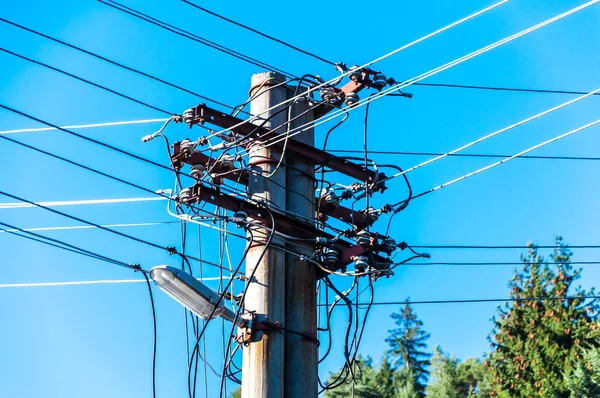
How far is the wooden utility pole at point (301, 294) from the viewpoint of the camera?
8.04 m

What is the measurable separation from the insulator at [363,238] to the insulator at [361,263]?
0.14 metres

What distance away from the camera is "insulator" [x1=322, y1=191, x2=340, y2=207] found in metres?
9.25

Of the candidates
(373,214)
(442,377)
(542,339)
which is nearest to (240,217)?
(373,214)

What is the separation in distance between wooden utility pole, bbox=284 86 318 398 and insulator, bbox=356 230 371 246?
1.38ft

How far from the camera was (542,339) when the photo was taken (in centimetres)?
3869

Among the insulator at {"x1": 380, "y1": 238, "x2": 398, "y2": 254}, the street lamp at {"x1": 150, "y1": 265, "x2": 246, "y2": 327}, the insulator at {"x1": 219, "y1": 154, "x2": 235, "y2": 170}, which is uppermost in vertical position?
the insulator at {"x1": 219, "y1": 154, "x2": 235, "y2": 170}

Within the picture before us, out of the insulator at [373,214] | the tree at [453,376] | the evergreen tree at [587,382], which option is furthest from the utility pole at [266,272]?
the tree at [453,376]

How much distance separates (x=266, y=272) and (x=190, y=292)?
2.29ft

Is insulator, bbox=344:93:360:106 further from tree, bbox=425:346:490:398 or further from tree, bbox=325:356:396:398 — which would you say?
tree, bbox=425:346:490:398

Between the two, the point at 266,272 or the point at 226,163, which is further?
the point at 226,163

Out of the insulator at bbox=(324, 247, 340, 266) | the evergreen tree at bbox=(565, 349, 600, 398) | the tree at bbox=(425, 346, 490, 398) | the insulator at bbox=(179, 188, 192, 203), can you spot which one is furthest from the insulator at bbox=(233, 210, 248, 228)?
the tree at bbox=(425, 346, 490, 398)

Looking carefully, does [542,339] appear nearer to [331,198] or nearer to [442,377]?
[442,377]

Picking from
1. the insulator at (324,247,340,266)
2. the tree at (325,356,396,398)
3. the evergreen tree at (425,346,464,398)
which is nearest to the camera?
the insulator at (324,247,340,266)

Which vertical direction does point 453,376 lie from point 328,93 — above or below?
above
